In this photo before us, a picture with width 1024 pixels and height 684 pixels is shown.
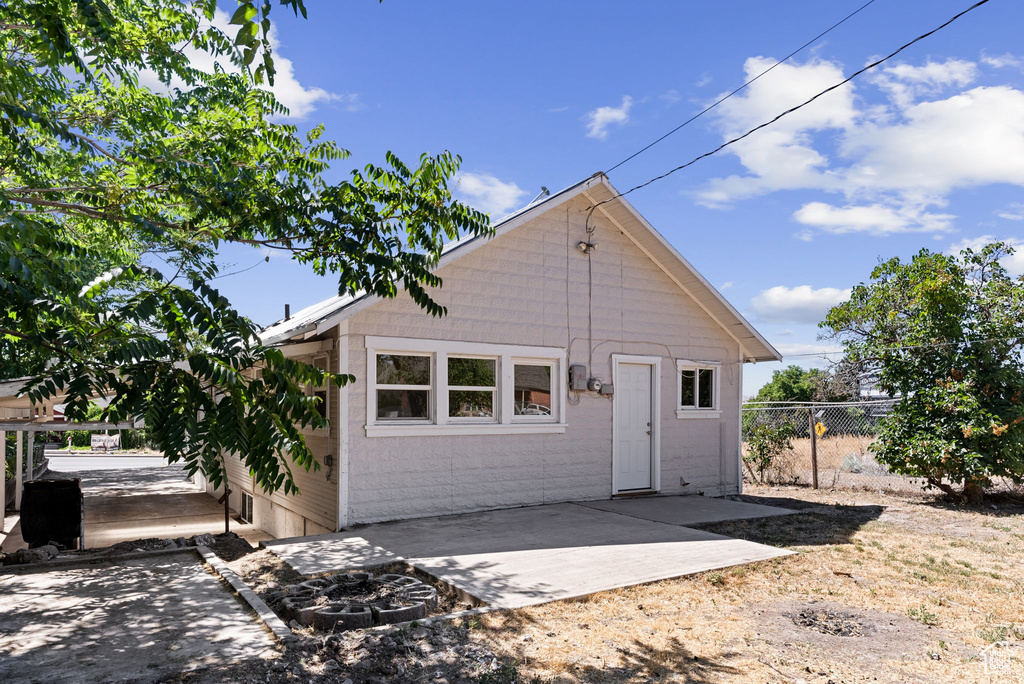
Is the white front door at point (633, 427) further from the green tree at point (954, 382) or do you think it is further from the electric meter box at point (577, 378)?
the green tree at point (954, 382)

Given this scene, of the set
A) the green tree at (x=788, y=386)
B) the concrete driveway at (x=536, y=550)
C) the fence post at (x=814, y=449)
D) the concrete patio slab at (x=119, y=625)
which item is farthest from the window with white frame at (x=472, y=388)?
the green tree at (x=788, y=386)

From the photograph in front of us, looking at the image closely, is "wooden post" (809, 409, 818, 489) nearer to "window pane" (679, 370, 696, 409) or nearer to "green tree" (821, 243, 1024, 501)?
"green tree" (821, 243, 1024, 501)

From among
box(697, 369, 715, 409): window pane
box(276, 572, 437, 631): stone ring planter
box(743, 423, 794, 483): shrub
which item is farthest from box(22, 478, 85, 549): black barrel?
box(743, 423, 794, 483): shrub

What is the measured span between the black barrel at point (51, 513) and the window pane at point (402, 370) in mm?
5208

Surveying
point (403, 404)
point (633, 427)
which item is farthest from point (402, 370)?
point (633, 427)

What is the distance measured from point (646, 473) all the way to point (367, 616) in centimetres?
808

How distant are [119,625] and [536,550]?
4.26 metres

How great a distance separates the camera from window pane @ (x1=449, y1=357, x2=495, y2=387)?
10.4 meters

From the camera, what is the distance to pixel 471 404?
10578 millimetres

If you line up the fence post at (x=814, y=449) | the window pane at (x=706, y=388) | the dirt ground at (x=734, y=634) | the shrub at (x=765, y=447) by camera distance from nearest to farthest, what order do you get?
the dirt ground at (x=734, y=634)
the window pane at (x=706, y=388)
the fence post at (x=814, y=449)
the shrub at (x=765, y=447)

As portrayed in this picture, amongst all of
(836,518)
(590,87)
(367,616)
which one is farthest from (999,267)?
(367,616)

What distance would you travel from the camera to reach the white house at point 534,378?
9.54m

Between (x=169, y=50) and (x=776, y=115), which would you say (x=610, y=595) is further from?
(x=169, y=50)

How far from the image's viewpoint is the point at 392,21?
815cm
